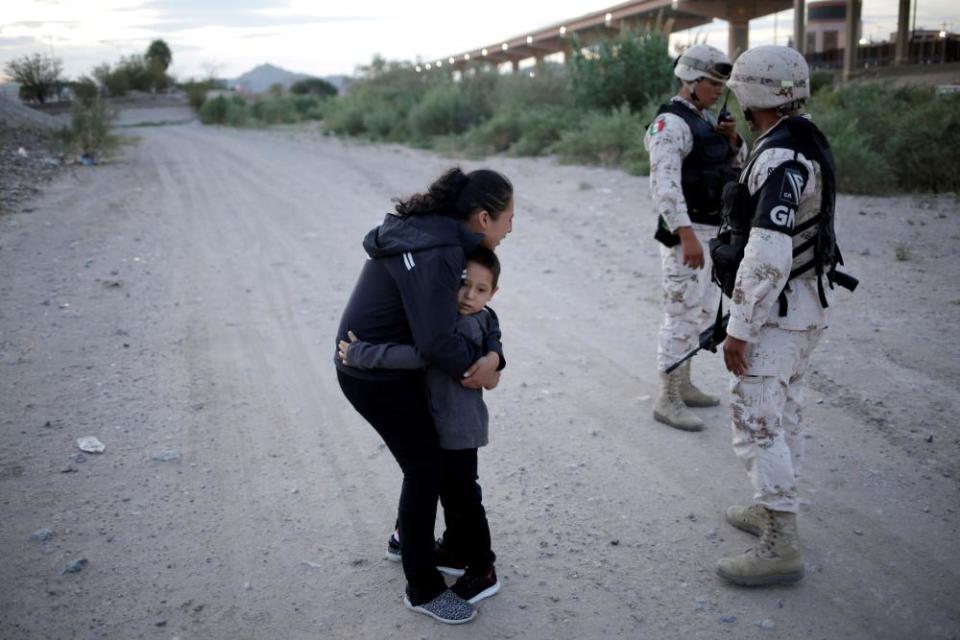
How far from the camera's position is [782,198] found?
9.53ft

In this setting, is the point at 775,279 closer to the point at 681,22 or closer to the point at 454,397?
the point at 454,397

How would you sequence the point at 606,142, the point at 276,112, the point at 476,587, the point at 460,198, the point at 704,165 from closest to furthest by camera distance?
the point at 460,198, the point at 476,587, the point at 704,165, the point at 606,142, the point at 276,112

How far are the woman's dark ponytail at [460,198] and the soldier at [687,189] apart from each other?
6.10 feet

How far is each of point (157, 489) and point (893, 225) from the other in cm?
A: 840

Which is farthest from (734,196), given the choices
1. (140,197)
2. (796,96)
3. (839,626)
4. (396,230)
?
(140,197)

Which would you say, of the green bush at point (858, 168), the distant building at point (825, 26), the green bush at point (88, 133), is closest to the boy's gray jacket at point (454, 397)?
the green bush at point (858, 168)

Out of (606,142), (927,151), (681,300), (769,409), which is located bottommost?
(769,409)

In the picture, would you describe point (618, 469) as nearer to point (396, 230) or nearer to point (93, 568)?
point (396, 230)

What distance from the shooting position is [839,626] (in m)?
2.95

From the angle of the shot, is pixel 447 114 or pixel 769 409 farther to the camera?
pixel 447 114

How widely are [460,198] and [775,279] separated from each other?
1235 millimetres

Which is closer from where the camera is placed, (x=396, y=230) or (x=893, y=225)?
(x=396, y=230)

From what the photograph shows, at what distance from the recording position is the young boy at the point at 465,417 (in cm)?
285

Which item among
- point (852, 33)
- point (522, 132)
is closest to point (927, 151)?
point (522, 132)
